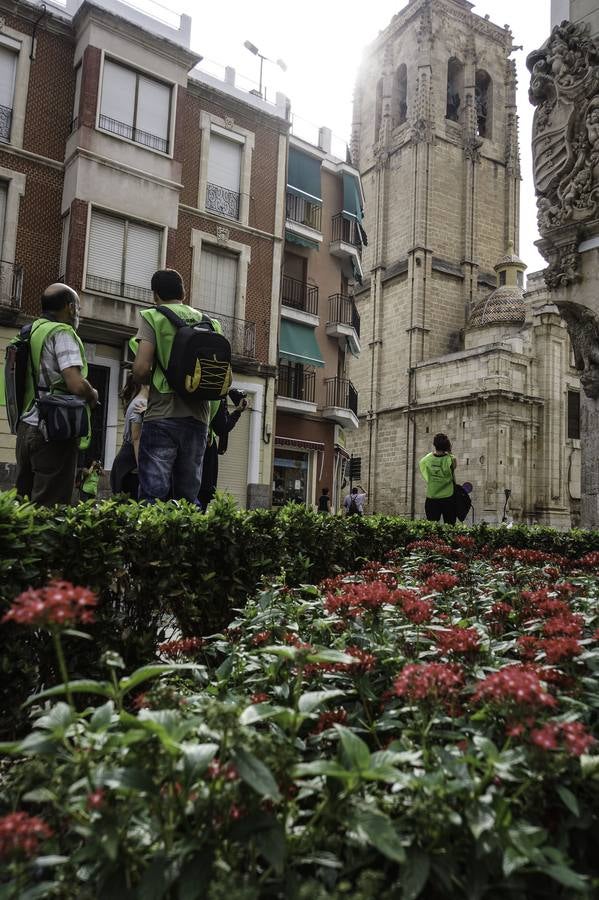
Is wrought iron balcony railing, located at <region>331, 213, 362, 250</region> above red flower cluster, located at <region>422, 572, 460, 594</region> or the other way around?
above

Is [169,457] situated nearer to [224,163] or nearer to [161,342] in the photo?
[161,342]

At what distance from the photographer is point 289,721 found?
5.13 feet

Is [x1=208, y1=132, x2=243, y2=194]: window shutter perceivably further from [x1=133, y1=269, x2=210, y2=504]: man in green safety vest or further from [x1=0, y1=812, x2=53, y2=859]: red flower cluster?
[x1=0, y1=812, x2=53, y2=859]: red flower cluster

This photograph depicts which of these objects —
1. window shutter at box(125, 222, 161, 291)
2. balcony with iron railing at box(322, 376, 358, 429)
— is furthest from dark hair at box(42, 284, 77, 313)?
balcony with iron railing at box(322, 376, 358, 429)

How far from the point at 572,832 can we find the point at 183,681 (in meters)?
1.42

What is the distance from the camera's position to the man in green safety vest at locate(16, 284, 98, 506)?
4.52 m

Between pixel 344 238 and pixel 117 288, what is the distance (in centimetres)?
1179

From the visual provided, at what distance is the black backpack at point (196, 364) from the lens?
471 centimetres

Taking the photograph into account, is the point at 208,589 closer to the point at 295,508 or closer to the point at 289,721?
the point at 295,508

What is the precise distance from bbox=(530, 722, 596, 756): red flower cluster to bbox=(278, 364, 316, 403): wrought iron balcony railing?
2228 cm

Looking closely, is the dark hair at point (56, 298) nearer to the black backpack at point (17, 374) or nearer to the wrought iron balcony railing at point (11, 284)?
the black backpack at point (17, 374)

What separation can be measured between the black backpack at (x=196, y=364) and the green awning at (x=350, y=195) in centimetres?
2276

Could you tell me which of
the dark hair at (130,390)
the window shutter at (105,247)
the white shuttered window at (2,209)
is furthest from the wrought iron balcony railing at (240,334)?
the dark hair at (130,390)

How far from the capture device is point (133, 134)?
17531 millimetres
